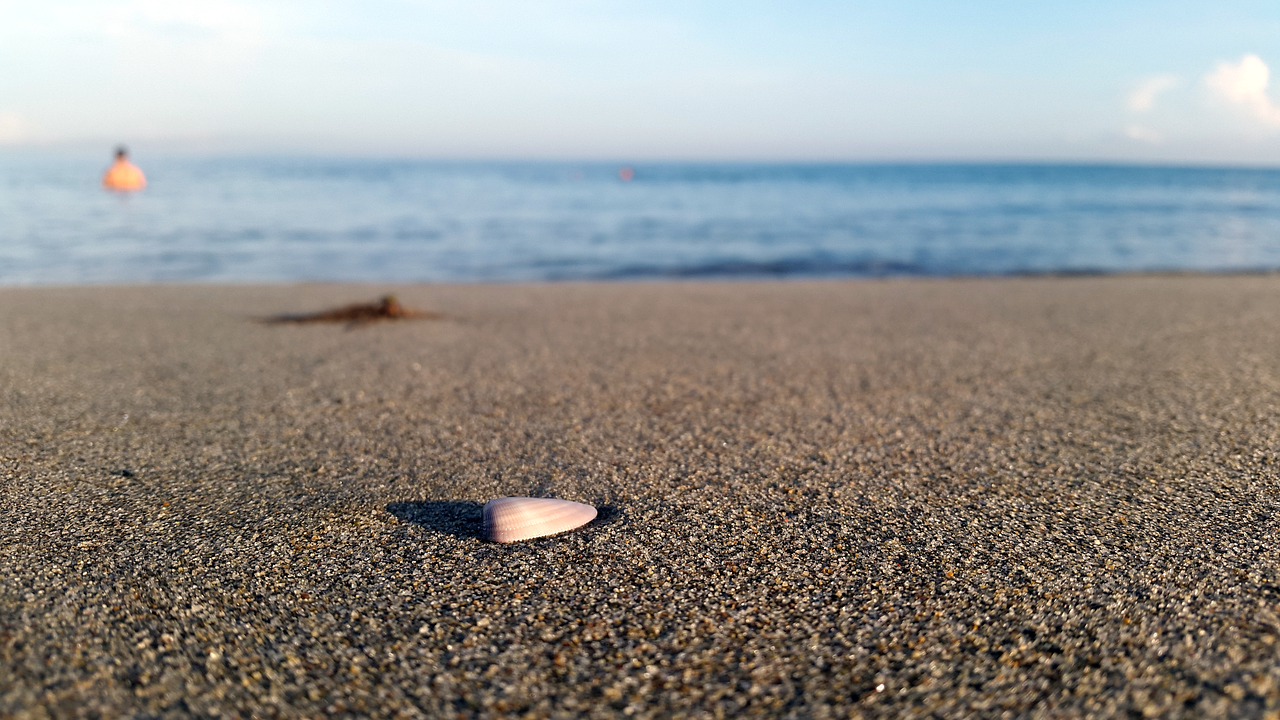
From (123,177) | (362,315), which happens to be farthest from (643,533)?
(123,177)

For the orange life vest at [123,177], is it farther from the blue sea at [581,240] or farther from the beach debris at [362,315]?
the beach debris at [362,315]

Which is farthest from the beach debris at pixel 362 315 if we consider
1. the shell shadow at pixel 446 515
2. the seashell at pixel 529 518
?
the seashell at pixel 529 518

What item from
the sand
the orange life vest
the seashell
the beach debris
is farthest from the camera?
the orange life vest

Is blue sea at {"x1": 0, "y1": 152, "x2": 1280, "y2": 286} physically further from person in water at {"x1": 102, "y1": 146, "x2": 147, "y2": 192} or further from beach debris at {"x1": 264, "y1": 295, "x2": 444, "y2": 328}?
beach debris at {"x1": 264, "y1": 295, "x2": 444, "y2": 328}

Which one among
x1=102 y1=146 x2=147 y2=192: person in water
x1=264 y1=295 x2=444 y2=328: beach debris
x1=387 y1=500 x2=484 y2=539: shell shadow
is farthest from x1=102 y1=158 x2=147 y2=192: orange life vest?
x1=387 y1=500 x2=484 y2=539: shell shadow

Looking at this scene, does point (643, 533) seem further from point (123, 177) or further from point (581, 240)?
point (581, 240)
